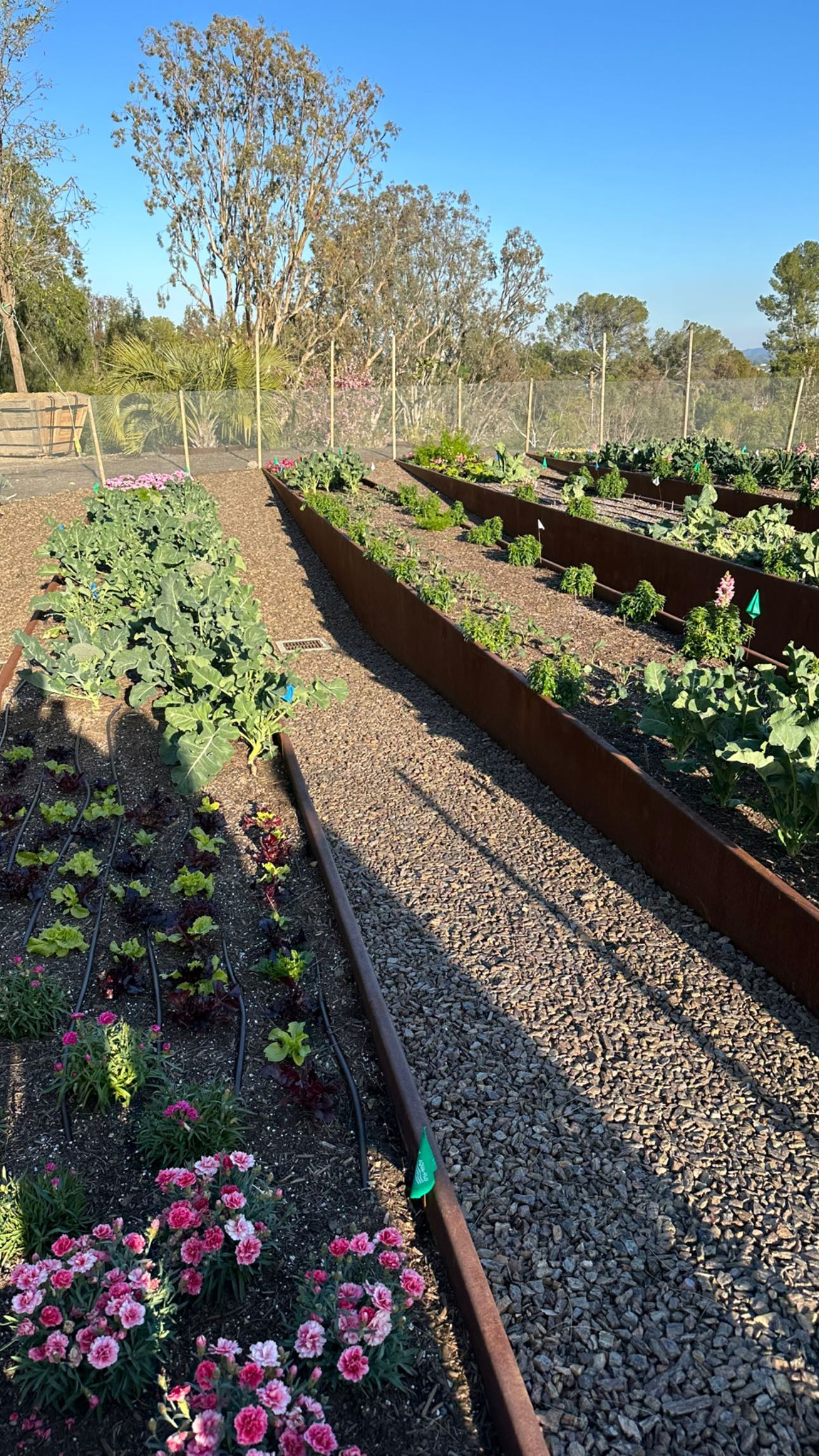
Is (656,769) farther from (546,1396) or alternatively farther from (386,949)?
(546,1396)

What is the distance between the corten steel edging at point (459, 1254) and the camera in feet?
6.73

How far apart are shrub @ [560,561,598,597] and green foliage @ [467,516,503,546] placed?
2.38 meters

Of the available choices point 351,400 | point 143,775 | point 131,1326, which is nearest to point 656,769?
point 143,775

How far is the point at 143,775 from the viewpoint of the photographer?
5.90 m

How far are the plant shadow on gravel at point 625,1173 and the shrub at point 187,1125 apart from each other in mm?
770

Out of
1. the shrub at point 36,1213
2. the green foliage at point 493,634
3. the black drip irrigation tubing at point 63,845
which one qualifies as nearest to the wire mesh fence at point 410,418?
the green foliage at point 493,634

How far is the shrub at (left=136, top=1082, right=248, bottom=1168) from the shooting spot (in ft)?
9.00

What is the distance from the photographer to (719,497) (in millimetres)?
13945

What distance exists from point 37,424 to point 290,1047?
20847 mm

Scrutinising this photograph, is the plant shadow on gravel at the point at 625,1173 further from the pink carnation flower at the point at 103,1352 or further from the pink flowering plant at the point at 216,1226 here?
the pink carnation flower at the point at 103,1352

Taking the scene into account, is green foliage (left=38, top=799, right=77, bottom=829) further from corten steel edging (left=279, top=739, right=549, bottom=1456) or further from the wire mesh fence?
the wire mesh fence

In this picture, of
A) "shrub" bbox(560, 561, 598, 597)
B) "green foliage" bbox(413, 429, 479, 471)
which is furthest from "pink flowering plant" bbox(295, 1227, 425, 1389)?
"green foliage" bbox(413, 429, 479, 471)

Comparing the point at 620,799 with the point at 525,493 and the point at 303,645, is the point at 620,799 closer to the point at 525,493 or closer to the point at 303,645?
the point at 303,645

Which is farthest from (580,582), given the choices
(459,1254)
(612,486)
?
(459,1254)
